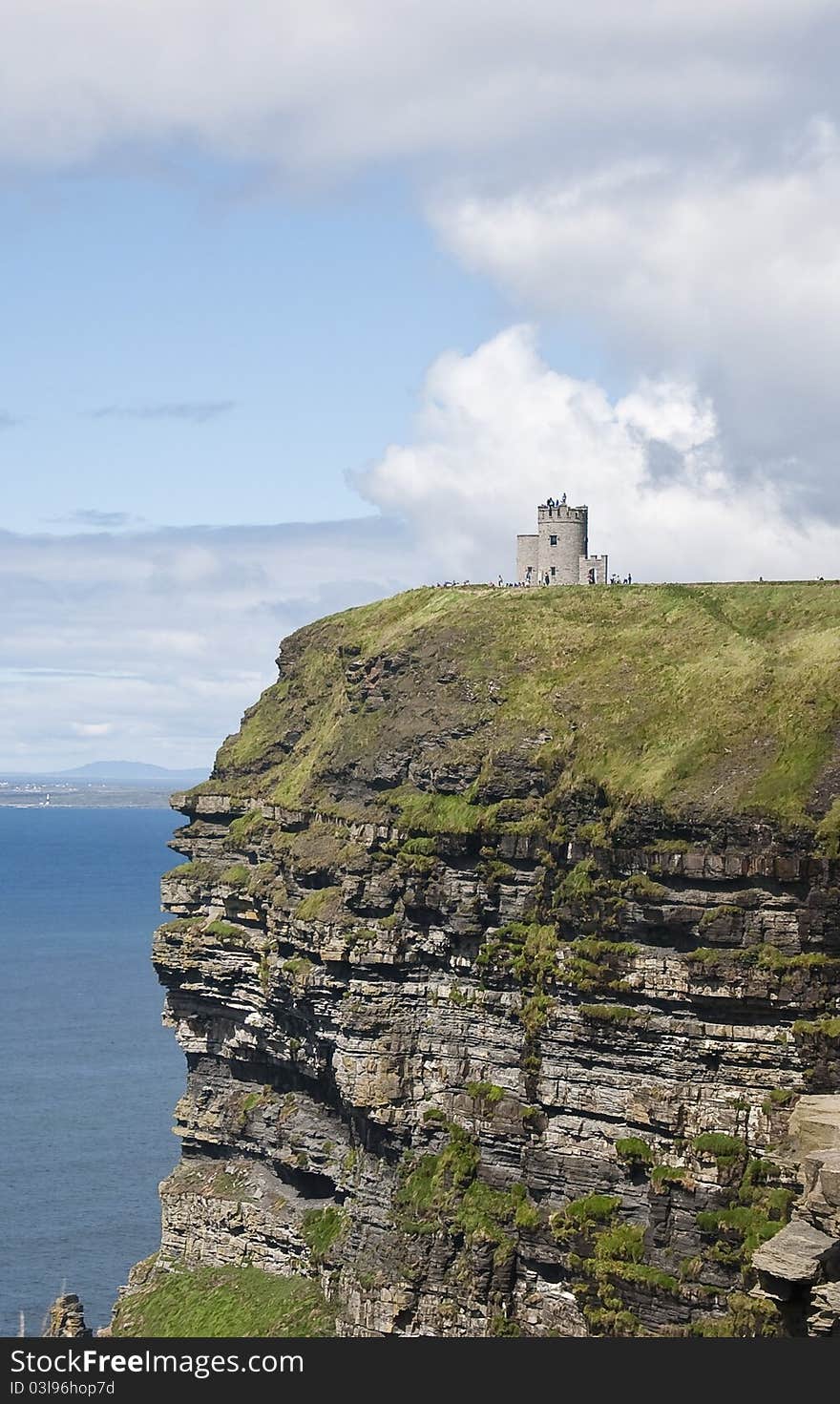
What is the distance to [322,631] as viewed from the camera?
461ft

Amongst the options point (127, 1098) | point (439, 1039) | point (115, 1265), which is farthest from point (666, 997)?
point (127, 1098)

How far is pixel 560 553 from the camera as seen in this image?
128m

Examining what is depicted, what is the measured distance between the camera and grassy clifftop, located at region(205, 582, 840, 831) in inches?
3757

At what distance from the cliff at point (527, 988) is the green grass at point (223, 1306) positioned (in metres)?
0.26

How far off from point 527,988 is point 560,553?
34.4 metres

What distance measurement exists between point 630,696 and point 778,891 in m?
17.7

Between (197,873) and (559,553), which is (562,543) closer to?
(559,553)

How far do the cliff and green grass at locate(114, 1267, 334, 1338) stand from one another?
0.26m

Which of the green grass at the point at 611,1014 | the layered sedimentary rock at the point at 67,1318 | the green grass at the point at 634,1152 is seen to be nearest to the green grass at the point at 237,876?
the layered sedimentary rock at the point at 67,1318

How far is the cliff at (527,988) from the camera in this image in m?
90.0

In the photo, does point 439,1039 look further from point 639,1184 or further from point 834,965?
point 834,965

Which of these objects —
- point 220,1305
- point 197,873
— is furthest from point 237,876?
point 220,1305

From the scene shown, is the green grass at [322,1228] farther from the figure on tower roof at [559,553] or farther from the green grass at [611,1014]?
the figure on tower roof at [559,553]

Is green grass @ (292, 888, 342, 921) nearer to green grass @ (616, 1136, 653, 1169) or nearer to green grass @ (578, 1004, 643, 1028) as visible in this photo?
green grass @ (578, 1004, 643, 1028)
